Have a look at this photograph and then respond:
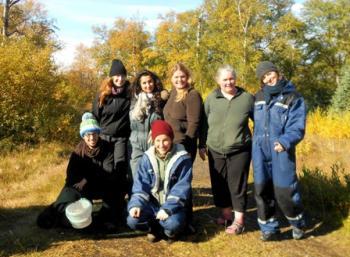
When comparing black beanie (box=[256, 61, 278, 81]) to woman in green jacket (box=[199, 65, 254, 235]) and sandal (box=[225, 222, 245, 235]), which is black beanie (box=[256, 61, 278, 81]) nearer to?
woman in green jacket (box=[199, 65, 254, 235])

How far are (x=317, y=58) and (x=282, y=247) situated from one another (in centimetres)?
3371

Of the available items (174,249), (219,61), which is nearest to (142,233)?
(174,249)

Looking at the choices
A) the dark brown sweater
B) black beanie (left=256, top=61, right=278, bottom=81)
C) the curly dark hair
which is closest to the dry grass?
the dark brown sweater

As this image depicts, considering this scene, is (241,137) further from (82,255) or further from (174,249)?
(82,255)

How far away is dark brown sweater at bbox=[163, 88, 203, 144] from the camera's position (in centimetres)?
473

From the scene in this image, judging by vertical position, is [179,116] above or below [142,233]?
above

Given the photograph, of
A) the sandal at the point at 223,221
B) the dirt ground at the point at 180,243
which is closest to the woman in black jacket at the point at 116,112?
the dirt ground at the point at 180,243

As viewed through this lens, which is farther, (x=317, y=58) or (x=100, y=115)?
(x=317, y=58)

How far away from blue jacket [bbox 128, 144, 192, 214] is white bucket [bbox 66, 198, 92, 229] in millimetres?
538

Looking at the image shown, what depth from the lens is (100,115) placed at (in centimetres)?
522

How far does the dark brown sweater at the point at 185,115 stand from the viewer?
186 inches

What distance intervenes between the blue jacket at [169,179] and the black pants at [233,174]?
0.43 metres

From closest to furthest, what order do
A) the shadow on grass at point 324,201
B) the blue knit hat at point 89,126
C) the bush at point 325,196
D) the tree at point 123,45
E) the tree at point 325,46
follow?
1. the blue knit hat at point 89,126
2. the shadow on grass at point 324,201
3. the bush at point 325,196
4. the tree at point 325,46
5. the tree at point 123,45

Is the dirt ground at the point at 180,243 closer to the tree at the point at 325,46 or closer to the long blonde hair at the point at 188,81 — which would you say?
the long blonde hair at the point at 188,81
